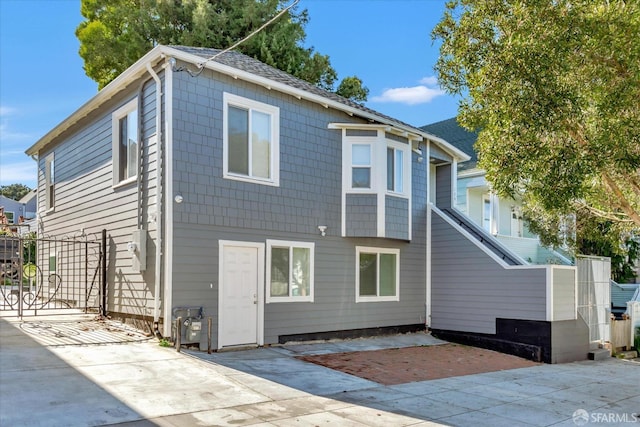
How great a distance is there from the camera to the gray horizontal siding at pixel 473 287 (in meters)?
12.3

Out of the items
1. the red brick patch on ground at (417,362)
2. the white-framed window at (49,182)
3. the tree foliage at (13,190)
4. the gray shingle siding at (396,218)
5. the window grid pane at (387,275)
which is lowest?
the red brick patch on ground at (417,362)

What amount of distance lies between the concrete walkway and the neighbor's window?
1591 millimetres

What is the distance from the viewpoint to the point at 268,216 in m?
11.0

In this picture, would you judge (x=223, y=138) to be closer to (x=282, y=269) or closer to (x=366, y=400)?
(x=282, y=269)

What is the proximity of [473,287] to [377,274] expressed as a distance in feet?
8.37

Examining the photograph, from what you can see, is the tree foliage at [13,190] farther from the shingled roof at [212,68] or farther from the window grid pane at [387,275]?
the window grid pane at [387,275]

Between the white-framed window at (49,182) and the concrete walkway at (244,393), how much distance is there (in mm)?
5868

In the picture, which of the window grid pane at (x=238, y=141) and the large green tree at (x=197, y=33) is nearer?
the window grid pane at (x=238, y=141)

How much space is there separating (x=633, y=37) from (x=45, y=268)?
1525 centimetres

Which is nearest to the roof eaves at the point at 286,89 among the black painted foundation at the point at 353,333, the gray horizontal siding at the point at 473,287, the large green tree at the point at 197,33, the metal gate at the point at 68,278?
the gray horizontal siding at the point at 473,287

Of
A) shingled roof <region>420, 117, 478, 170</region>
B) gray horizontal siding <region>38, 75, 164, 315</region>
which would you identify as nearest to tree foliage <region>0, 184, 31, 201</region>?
gray horizontal siding <region>38, 75, 164, 315</region>

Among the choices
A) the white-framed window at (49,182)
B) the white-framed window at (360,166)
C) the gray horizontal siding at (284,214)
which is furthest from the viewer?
the white-framed window at (49,182)

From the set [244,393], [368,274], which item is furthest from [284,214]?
[244,393]

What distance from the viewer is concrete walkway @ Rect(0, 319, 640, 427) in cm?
584
